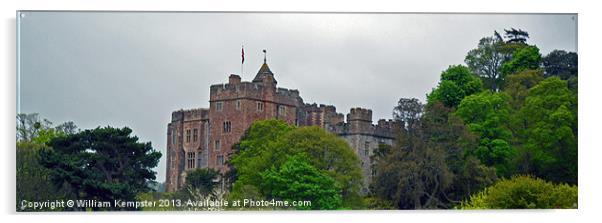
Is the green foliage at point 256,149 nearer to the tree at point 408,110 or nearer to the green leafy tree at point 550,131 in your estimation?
the tree at point 408,110

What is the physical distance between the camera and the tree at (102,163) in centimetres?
2730

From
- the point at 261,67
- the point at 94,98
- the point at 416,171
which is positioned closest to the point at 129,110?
the point at 94,98

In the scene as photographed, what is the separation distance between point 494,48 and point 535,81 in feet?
3.60

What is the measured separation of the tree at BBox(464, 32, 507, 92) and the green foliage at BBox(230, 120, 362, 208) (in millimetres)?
2968

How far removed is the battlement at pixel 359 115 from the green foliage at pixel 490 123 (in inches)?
79.0

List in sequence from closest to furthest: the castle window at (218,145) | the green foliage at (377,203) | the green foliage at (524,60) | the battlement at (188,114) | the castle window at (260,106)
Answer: the green foliage at (377,203) < the battlement at (188,114) < the green foliage at (524,60) < the castle window at (260,106) < the castle window at (218,145)

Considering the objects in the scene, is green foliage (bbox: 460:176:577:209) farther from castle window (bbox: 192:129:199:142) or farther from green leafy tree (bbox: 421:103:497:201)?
castle window (bbox: 192:129:199:142)

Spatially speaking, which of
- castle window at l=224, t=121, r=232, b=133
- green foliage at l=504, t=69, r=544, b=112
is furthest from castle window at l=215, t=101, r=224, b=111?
green foliage at l=504, t=69, r=544, b=112

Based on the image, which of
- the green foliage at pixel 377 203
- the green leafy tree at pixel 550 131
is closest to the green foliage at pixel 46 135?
the green foliage at pixel 377 203

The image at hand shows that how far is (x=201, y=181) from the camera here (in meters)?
28.1

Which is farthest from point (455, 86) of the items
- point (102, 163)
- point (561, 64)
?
point (102, 163)

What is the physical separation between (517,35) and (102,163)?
8080mm

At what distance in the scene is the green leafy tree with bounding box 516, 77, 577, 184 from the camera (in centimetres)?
2752

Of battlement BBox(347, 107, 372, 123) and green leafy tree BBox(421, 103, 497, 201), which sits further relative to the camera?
green leafy tree BBox(421, 103, 497, 201)
